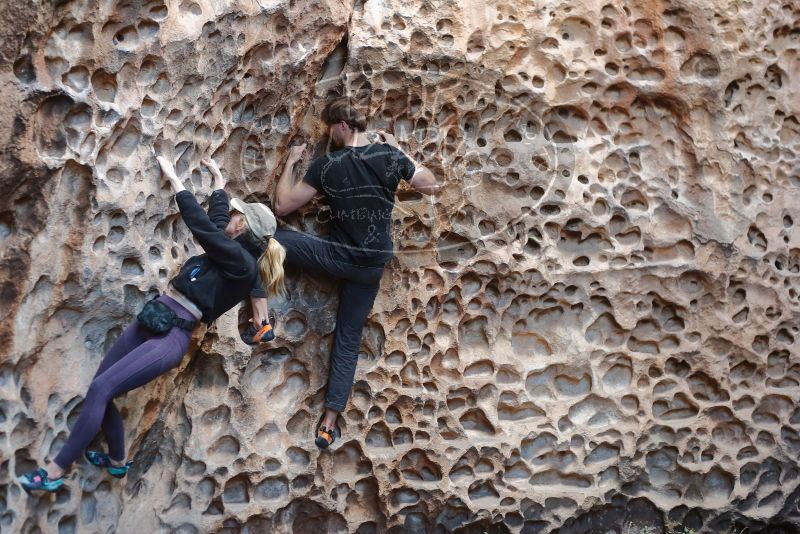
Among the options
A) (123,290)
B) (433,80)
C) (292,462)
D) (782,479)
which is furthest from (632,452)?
(123,290)

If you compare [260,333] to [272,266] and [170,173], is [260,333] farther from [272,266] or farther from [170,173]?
[170,173]

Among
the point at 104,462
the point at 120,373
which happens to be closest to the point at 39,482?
the point at 104,462

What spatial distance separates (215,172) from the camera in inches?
180

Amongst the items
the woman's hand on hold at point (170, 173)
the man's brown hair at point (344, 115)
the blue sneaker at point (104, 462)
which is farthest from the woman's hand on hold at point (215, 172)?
the blue sneaker at point (104, 462)

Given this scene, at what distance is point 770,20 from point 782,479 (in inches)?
97.8

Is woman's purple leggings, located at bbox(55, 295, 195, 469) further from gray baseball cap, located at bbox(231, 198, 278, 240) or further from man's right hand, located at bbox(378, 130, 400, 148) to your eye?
man's right hand, located at bbox(378, 130, 400, 148)

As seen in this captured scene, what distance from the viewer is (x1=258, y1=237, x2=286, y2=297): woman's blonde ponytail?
4.30 m

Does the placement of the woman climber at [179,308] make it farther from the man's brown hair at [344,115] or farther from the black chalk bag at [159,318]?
the man's brown hair at [344,115]

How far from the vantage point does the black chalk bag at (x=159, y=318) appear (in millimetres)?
4082

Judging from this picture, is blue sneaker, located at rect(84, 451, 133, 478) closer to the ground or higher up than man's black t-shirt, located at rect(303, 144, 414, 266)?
closer to the ground

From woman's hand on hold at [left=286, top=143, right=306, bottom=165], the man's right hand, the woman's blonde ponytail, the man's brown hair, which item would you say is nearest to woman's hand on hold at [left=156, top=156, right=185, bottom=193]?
the woman's blonde ponytail

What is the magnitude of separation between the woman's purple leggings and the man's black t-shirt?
1013 millimetres

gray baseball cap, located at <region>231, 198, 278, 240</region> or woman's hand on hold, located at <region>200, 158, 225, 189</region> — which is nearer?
gray baseball cap, located at <region>231, 198, 278, 240</region>

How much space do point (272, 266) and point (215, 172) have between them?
56cm
